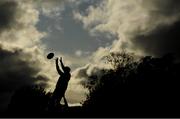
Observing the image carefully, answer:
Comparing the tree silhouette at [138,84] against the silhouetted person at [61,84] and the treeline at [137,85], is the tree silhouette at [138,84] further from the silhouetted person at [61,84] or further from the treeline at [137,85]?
the silhouetted person at [61,84]

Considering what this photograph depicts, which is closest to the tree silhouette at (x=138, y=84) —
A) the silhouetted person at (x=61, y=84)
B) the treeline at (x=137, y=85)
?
the treeline at (x=137, y=85)

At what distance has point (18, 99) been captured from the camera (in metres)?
78.6

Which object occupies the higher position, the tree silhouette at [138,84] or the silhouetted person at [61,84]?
the tree silhouette at [138,84]

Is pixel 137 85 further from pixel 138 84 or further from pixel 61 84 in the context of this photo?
pixel 61 84

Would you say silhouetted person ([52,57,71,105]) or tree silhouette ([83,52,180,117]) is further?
tree silhouette ([83,52,180,117])

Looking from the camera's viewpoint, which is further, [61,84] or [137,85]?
[137,85]

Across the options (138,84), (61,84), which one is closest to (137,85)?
(138,84)

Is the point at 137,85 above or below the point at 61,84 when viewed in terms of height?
above

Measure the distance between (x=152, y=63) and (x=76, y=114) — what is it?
177ft

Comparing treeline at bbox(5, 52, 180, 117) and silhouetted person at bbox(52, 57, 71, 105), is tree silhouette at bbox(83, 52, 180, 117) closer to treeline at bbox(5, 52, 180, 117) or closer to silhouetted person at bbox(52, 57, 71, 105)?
treeline at bbox(5, 52, 180, 117)

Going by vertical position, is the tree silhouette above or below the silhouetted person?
above

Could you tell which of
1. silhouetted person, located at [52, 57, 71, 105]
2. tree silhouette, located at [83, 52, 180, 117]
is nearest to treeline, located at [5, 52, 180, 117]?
tree silhouette, located at [83, 52, 180, 117]

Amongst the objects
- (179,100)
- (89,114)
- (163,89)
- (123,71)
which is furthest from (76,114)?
(123,71)

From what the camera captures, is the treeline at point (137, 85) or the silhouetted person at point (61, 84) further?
the treeline at point (137, 85)
